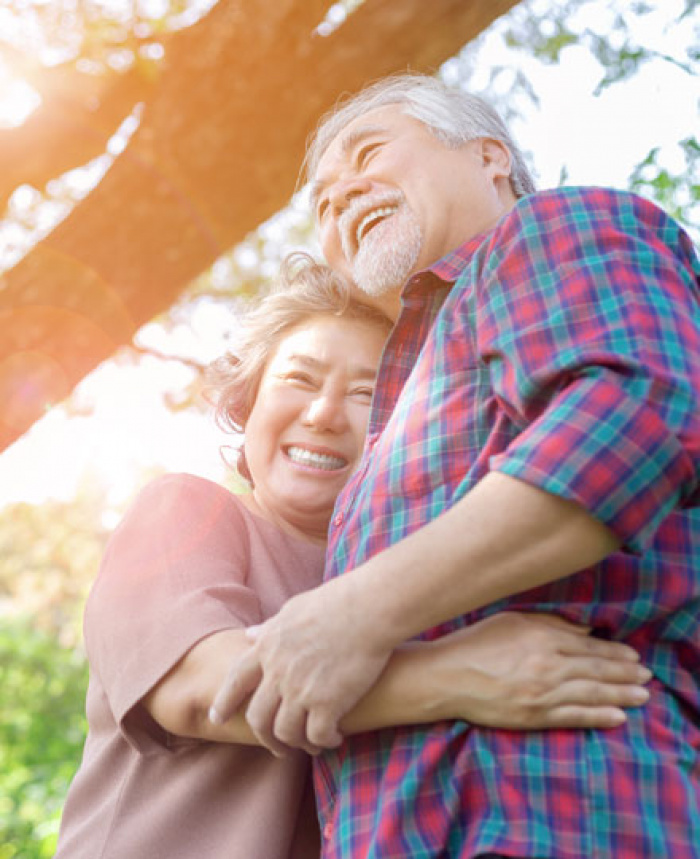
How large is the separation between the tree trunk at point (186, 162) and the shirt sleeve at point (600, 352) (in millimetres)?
1671

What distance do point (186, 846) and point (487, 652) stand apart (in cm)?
77

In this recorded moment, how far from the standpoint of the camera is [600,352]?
1.41 m

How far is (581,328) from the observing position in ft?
4.83

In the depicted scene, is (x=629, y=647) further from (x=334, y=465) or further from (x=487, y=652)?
(x=334, y=465)

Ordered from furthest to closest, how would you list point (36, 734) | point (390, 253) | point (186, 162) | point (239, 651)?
point (36, 734) → point (186, 162) → point (390, 253) → point (239, 651)

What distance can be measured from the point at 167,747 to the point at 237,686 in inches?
17.2

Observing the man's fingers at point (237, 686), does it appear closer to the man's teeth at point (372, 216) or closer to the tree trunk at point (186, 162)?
the man's teeth at point (372, 216)

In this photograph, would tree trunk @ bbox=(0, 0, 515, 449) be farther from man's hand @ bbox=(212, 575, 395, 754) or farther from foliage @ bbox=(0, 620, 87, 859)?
foliage @ bbox=(0, 620, 87, 859)

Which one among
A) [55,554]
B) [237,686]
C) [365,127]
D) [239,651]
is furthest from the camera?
[55,554]

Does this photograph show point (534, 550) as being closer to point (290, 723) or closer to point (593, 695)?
point (593, 695)

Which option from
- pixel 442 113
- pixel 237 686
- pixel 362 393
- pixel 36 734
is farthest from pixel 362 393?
pixel 36 734

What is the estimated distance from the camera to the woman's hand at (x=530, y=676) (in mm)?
1434

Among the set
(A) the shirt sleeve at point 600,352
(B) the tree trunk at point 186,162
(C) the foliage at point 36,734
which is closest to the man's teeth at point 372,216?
(A) the shirt sleeve at point 600,352

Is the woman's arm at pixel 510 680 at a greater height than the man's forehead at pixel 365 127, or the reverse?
the man's forehead at pixel 365 127
